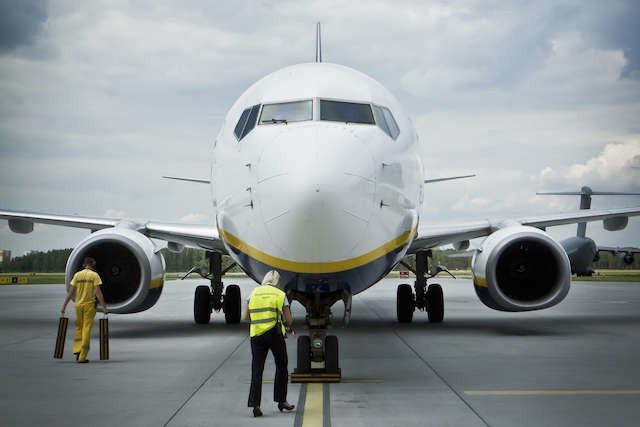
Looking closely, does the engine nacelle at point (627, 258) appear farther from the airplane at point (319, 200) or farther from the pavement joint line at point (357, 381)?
the pavement joint line at point (357, 381)

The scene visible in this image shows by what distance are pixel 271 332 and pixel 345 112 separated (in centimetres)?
310

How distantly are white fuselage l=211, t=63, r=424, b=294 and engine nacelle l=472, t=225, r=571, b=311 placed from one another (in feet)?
9.75

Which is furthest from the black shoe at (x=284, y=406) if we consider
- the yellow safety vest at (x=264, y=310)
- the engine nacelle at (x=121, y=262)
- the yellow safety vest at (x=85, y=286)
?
the engine nacelle at (x=121, y=262)

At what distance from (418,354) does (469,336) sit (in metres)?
2.64

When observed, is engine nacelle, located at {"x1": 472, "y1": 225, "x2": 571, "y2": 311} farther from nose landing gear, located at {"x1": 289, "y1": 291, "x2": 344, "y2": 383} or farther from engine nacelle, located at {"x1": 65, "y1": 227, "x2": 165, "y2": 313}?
engine nacelle, located at {"x1": 65, "y1": 227, "x2": 165, "y2": 313}

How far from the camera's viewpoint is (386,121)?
9.02 meters

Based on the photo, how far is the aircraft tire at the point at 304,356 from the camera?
312 inches

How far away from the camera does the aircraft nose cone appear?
280 inches

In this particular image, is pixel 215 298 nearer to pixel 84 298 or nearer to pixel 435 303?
pixel 435 303

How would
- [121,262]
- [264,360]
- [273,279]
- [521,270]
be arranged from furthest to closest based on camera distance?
[121,262] → [521,270] → [273,279] → [264,360]

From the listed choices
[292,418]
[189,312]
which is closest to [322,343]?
[292,418]

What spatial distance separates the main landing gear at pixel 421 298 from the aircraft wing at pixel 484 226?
96 cm

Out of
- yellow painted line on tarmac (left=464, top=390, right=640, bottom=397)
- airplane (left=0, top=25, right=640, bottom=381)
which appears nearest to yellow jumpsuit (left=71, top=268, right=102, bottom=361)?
airplane (left=0, top=25, right=640, bottom=381)

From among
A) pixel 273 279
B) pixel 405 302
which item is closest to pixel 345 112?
pixel 273 279
